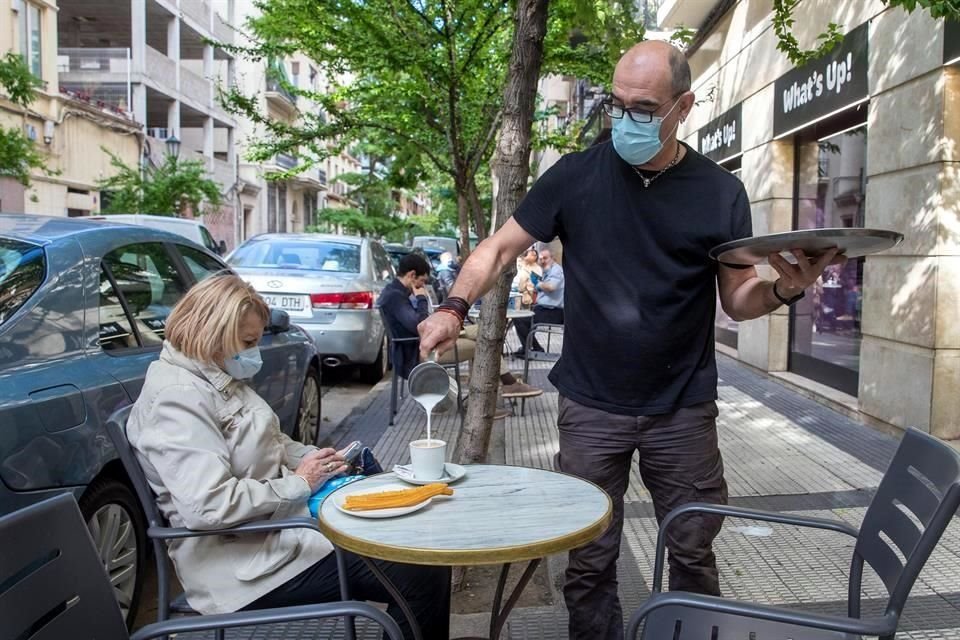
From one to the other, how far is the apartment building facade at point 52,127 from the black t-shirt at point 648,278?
19.4 m

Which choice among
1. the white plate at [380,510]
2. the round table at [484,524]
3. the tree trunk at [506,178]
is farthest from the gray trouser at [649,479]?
the tree trunk at [506,178]

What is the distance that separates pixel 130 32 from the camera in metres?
31.0

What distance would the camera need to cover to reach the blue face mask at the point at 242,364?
282cm

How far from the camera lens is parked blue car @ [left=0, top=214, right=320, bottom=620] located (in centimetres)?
304

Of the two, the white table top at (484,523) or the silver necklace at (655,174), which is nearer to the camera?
the white table top at (484,523)

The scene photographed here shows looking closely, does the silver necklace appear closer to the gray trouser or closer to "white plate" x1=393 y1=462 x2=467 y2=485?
the gray trouser

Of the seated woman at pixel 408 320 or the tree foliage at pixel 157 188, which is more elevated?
the tree foliage at pixel 157 188

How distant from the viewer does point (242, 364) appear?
9.35ft

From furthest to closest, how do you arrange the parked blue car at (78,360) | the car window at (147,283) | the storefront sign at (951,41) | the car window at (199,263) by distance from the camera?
the storefront sign at (951,41) < the car window at (199,263) < the car window at (147,283) < the parked blue car at (78,360)

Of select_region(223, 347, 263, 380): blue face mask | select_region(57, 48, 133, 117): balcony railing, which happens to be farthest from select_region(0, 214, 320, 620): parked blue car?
select_region(57, 48, 133, 117): balcony railing

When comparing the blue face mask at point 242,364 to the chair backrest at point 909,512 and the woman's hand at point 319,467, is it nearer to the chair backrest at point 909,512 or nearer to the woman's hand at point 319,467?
the woman's hand at point 319,467

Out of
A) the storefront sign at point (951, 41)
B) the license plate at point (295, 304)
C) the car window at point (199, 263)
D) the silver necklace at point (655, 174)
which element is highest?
the storefront sign at point (951, 41)

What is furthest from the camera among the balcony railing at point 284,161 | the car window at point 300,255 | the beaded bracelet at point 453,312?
the balcony railing at point 284,161

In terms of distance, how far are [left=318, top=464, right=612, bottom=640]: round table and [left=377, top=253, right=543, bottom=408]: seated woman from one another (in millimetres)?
4891
